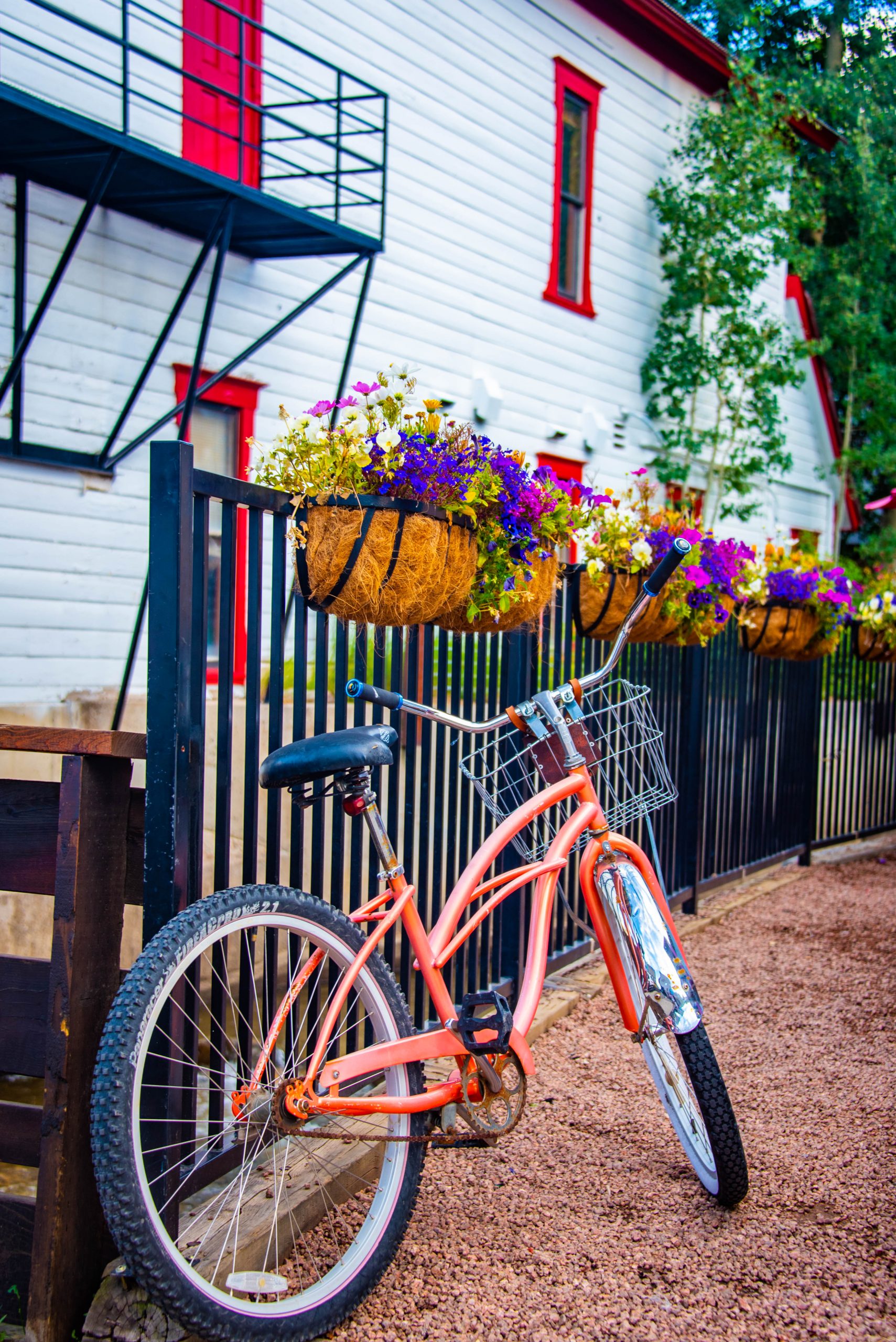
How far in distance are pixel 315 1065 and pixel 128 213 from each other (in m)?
6.28

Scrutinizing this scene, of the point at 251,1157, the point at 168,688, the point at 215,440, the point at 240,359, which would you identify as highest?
the point at 240,359

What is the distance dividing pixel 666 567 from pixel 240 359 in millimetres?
5076

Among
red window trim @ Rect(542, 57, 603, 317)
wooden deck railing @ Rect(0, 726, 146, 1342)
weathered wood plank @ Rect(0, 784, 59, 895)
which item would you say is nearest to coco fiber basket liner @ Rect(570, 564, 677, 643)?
wooden deck railing @ Rect(0, 726, 146, 1342)

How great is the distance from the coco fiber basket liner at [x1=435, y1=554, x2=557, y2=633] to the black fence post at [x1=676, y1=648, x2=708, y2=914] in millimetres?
2676

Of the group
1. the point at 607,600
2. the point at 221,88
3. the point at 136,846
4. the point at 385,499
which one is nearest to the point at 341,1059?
the point at 136,846

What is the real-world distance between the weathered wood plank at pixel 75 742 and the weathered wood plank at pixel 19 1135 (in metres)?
0.70

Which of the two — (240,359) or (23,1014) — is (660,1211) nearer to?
(23,1014)

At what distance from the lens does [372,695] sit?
247 cm

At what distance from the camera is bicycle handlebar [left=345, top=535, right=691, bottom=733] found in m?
2.47

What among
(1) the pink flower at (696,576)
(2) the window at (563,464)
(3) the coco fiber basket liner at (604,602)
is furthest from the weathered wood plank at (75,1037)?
(2) the window at (563,464)

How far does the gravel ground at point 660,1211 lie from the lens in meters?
2.35

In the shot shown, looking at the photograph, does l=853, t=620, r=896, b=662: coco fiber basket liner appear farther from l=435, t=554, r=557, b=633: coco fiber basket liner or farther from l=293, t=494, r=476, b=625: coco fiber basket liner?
l=293, t=494, r=476, b=625: coco fiber basket liner

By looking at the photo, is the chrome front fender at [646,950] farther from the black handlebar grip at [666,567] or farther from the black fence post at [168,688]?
the black fence post at [168,688]

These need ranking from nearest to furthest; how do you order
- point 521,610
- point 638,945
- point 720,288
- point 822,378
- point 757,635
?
point 638,945 → point 521,610 → point 757,635 → point 720,288 → point 822,378
